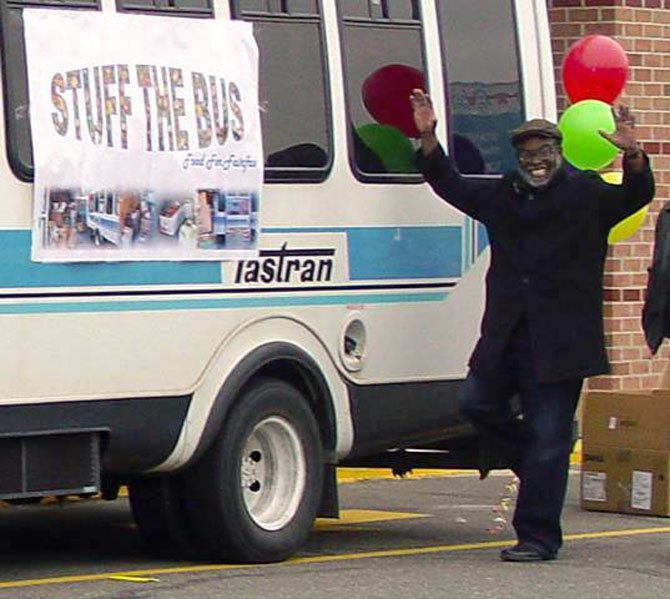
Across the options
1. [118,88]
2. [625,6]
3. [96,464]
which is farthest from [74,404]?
[625,6]

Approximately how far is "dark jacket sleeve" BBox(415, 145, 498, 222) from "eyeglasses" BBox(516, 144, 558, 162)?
243 millimetres

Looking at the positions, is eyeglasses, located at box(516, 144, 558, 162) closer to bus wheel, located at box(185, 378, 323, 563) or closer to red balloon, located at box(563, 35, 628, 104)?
red balloon, located at box(563, 35, 628, 104)

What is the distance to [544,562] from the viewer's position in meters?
10.3

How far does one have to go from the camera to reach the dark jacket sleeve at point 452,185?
34.2ft

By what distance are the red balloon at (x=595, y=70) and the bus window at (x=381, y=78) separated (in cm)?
89

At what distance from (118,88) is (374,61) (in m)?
1.63

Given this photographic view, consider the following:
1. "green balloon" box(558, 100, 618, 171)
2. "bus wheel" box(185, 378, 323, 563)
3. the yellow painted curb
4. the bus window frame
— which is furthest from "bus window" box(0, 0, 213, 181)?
the yellow painted curb

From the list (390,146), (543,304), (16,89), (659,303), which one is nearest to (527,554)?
(543,304)

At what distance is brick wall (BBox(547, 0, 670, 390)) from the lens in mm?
15852

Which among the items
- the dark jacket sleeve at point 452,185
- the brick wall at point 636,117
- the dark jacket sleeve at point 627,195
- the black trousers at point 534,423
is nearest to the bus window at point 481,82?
the dark jacket sleeve at point 452,185

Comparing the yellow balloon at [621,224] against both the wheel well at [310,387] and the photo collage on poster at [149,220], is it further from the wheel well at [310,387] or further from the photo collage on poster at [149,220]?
the photo collage on poster at [149,220]

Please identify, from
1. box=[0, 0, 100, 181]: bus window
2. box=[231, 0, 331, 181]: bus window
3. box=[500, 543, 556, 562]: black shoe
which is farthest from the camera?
box=[500, 543, 556, 562]: black shoe

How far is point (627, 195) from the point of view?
10.1m

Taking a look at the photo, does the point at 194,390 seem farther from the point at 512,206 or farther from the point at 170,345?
the point at 512,206
